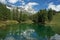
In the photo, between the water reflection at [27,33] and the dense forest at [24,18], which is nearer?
the water reflection at [27,33]

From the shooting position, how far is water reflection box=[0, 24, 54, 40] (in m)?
A: 6.67

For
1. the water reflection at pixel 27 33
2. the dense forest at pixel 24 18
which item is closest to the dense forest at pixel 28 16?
the dense forest at pixel 24 18

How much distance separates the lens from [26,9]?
8031mm

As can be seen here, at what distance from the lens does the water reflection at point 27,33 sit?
21.9 feet

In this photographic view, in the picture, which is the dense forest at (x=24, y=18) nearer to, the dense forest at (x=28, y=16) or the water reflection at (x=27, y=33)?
the dense forest at (x=28, y=16)

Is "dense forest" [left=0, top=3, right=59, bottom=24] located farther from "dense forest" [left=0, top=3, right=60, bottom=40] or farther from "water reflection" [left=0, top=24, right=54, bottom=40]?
"water reflection" [left=0, top=24, right=54, bottom=40]

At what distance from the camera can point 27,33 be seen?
7.57 m

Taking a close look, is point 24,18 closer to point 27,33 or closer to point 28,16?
point 28,16

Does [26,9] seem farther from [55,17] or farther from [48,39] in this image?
[48,39]

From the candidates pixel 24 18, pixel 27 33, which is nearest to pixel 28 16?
pixel 24 18

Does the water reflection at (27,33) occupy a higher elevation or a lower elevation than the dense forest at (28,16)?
lower

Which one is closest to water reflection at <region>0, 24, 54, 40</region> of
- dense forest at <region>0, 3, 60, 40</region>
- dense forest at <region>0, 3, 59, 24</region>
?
dense forest at <region>0, 3, 60, 40</region>

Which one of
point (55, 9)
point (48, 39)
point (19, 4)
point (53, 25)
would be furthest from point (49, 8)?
point (48, 39)

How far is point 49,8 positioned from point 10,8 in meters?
1.75
